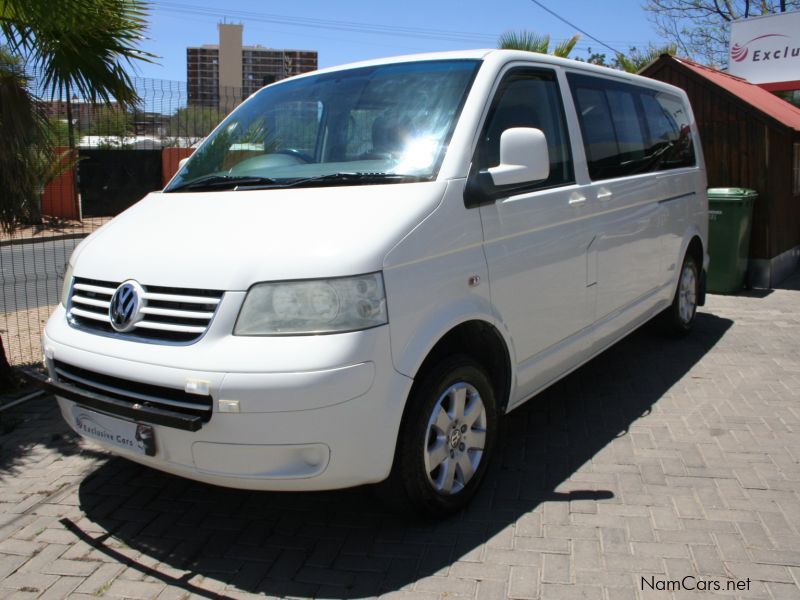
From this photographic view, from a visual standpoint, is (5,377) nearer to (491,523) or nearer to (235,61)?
(491,523)

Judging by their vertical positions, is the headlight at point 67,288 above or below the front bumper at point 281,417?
above

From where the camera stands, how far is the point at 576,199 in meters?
4.32

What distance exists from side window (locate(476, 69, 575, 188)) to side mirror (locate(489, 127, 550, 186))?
11 centimetres

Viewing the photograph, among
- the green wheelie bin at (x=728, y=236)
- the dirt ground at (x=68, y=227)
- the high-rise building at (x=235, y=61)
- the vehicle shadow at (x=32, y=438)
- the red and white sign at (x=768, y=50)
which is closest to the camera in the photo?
the vehicle shadow at (x=32, y=438)

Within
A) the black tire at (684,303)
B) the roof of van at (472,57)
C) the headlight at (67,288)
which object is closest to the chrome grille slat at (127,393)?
the headlight at (67,288)

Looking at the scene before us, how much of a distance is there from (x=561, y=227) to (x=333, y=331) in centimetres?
179

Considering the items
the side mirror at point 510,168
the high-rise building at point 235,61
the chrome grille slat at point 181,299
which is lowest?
the chrome grille slat at point 181,299

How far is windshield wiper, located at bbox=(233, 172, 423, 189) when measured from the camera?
11.2 feet

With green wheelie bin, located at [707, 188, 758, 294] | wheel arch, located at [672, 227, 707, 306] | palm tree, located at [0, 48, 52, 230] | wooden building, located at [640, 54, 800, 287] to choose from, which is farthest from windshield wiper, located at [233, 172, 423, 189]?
wooden building, located at [640, 54, 800, 287]

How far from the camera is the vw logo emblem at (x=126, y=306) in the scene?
3113 mm

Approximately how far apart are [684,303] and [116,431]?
5.09m

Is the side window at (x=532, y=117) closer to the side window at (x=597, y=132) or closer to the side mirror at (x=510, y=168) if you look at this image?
the side mirror at (x=510, y=168)

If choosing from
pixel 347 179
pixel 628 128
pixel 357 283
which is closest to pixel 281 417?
pixel 357 283

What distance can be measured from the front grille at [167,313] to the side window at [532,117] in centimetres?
144
